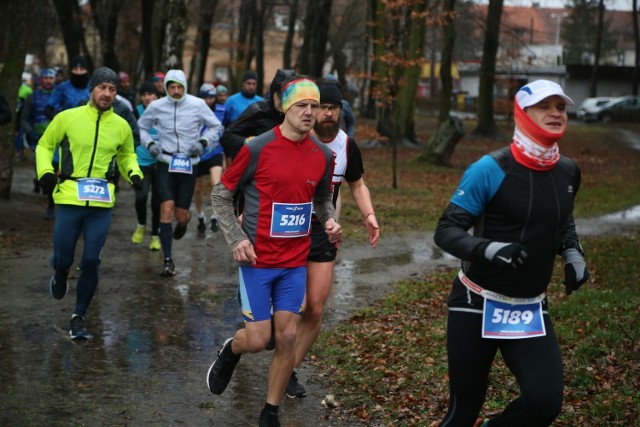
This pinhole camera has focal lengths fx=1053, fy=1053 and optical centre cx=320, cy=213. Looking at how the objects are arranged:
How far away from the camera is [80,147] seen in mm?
8820

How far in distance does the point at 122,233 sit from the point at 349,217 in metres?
4.56

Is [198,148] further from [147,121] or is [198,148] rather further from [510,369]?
[510,369]

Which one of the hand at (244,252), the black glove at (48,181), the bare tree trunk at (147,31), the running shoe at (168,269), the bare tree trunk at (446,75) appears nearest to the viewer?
the hand at (244,252)

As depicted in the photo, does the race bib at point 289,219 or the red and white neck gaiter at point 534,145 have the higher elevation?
the red and white neck gaiter at point 534,145

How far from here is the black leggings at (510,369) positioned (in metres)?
4.91

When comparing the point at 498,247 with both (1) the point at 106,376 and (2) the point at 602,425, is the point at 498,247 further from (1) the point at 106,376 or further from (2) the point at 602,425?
(1) the point at 106,376

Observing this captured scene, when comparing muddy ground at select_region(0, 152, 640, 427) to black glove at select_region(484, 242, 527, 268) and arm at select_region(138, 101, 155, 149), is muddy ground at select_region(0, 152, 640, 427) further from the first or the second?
black glove at select_region(484, 242, 527, 268)

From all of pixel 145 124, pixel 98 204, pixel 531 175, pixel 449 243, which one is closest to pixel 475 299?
pixel 449 243

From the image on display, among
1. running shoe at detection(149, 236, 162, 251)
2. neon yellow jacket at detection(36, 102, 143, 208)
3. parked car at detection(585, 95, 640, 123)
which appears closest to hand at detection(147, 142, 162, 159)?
running shoe at detection(149, 236, 162, 251)

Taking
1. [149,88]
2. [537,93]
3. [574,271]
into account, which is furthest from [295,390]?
[149,88]

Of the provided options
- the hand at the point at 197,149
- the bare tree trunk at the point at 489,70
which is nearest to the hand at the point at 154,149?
the hand at the point at 197,149

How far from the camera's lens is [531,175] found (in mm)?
5117

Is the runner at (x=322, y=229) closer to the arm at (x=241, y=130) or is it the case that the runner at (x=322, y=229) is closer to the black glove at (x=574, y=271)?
the arm at (x=241, y=130)

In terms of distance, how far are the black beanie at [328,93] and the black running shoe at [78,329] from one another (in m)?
3.11
